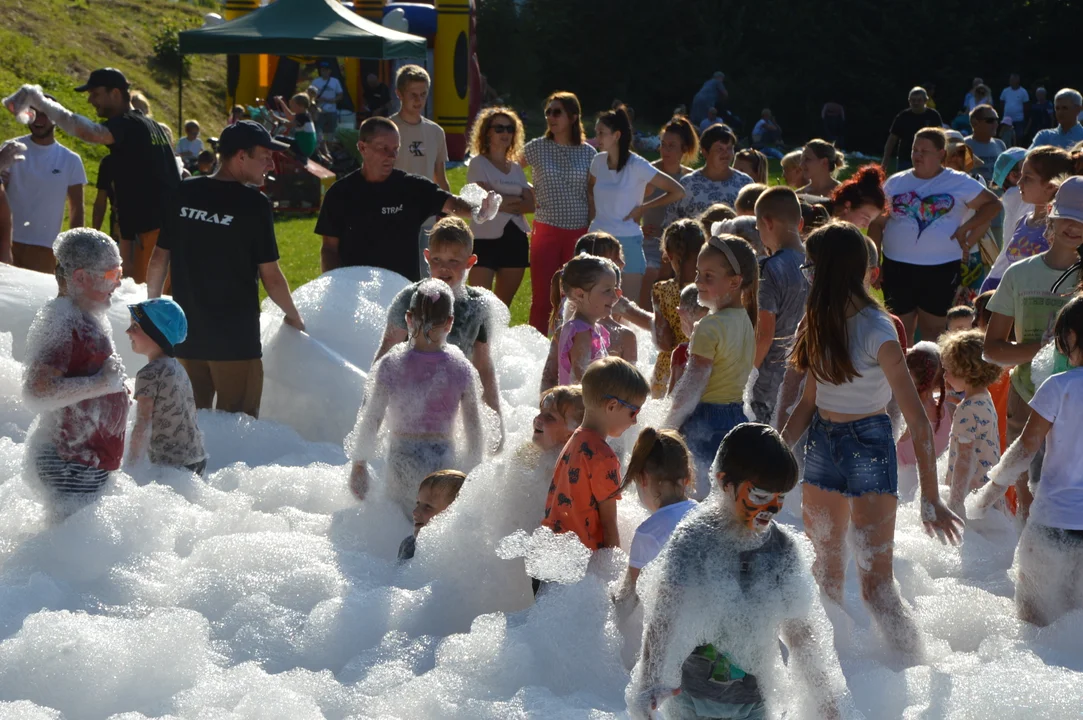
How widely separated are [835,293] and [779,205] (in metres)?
1.37

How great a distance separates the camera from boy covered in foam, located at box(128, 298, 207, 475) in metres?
5.53

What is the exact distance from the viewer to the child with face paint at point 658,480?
12.9ft

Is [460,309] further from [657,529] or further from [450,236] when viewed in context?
[657,529]

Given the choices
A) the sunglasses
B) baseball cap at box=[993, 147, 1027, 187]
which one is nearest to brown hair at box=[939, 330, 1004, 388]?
the sunglasses

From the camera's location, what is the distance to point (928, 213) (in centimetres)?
831

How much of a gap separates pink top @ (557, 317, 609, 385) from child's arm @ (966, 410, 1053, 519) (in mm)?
1826

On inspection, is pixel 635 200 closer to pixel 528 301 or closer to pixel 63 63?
pixel 528 301

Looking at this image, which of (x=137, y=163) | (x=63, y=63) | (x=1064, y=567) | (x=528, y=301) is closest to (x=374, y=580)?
(x=1064, y=567)

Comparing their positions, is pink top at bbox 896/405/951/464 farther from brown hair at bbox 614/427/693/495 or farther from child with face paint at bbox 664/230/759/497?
brown hair at bbox 614/427/693/495

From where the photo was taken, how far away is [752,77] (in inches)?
1411

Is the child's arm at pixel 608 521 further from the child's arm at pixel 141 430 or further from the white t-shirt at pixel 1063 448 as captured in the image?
the child's arm at pixel 141 430

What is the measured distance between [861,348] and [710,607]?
5.23ft

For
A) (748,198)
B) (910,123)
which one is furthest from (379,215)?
(910,123)

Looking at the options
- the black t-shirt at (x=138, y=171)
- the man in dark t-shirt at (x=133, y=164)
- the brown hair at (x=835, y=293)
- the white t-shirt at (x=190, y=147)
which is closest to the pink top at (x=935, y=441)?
the brown hair at (x=835, y=293)
